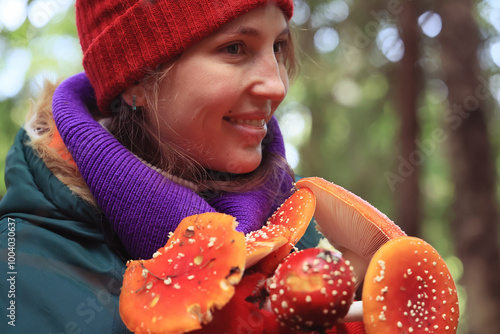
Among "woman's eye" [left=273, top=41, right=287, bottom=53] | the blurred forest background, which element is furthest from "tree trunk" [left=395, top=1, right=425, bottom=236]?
"woman's eye" [left=273, top=41, right=287, bottom=53]

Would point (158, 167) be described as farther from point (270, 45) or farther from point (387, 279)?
point (387, 279)

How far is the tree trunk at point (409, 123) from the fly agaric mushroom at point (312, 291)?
5.39 metres

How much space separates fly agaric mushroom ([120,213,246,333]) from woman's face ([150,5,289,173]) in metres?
0.59

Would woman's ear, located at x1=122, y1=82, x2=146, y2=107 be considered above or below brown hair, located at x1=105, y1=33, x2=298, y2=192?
above

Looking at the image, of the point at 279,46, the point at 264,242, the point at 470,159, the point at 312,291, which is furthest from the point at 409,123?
the point at 312,291

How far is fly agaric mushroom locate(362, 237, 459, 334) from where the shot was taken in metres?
1.10

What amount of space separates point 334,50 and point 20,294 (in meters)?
6.64

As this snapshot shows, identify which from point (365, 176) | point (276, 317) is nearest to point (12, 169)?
point (276, 317)

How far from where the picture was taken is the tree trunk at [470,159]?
4.36 metres

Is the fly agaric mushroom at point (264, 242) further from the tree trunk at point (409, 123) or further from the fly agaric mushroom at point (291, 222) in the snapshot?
the tree trunk at point (409, 123)

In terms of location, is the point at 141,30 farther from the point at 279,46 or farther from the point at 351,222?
the point at 351,222

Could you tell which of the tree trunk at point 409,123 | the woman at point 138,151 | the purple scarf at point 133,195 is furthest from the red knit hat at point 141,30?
the tree trunk at point 409,123

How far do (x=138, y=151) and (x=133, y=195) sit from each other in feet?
1.30

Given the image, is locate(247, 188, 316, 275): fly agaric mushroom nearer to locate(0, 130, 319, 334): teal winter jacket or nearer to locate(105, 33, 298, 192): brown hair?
locate(105, 33, 298, 192): brown hair
